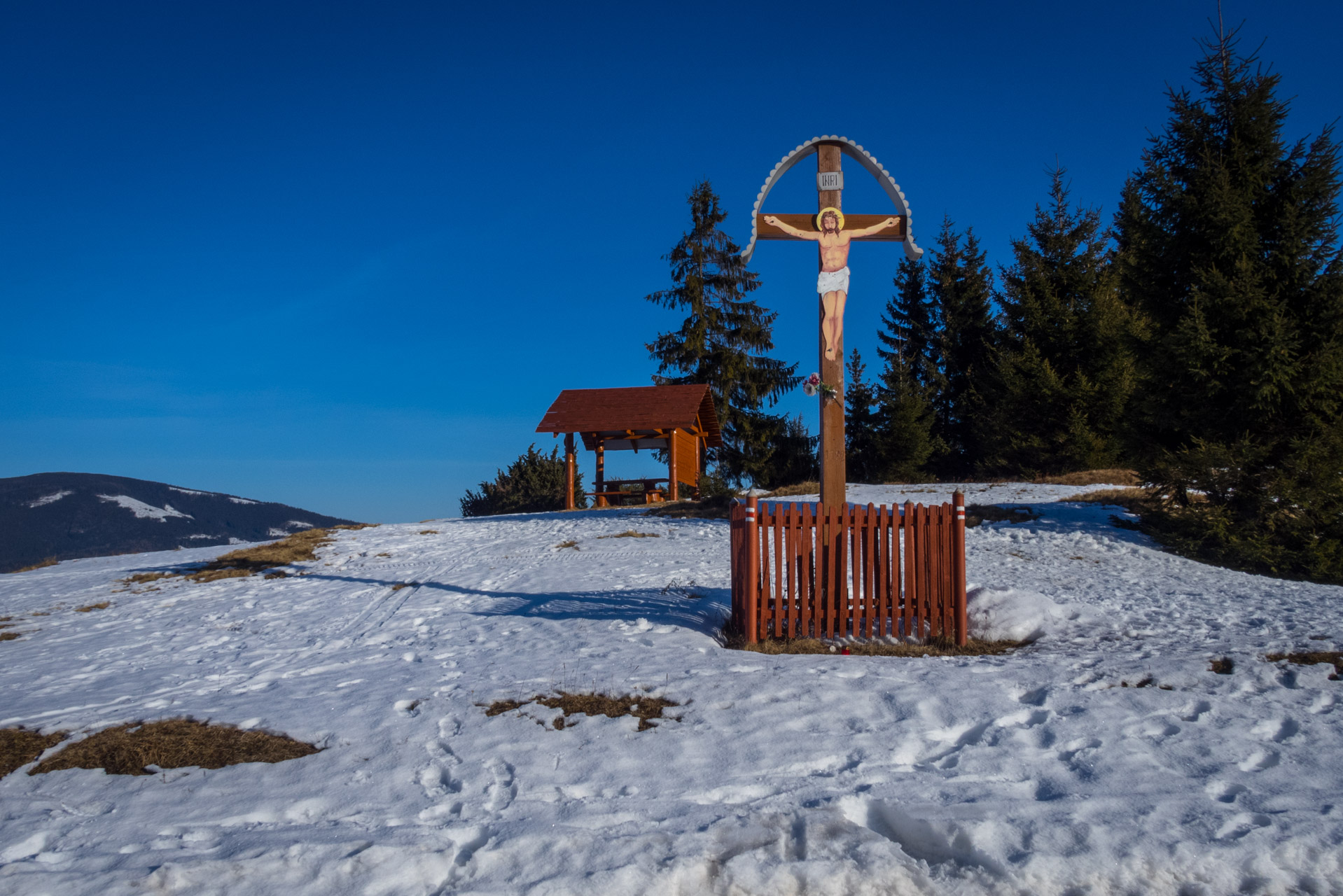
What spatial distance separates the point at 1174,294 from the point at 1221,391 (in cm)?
201

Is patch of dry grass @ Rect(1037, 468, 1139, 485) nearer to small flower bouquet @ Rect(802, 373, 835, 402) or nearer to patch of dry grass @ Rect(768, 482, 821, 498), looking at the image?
patch of dry grass @ Rect(768, 482, 821, 498)

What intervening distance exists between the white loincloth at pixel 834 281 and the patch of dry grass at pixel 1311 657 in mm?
4761

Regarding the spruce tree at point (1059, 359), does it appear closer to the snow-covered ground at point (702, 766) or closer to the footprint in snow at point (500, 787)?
the snow-covered ground at point (702, 766)

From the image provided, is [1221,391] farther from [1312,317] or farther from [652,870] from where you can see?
[652,870]

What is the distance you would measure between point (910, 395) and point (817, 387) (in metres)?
22.7

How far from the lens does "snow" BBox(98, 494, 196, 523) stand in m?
34.7

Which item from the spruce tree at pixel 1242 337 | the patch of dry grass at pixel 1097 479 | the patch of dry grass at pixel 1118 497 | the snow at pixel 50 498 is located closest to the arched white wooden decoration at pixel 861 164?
the spruce tree at pixel 1242 337

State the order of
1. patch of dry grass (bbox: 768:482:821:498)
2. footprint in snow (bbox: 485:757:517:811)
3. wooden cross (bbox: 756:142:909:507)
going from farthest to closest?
patch of dry grass (bbox: 768:482:821:498), wooden cross (bbox: 756:142:909:507), footprint in snow (bbox: 485:757:517:811)

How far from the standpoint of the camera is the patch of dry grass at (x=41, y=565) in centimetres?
1592

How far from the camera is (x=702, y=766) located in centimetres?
423

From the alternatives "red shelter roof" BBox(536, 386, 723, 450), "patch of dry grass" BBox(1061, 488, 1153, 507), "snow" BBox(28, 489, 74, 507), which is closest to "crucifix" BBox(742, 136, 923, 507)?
"patch of dry grass" BBox(1061, 488, 1153, 507)

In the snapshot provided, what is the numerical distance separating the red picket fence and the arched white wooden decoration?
297 cm

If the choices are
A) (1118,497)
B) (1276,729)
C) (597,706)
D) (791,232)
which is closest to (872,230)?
(791,232)

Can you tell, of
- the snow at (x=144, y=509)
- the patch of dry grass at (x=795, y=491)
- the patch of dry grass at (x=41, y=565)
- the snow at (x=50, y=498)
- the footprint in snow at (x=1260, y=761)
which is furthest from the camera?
the snow at (x=50, y=498)
